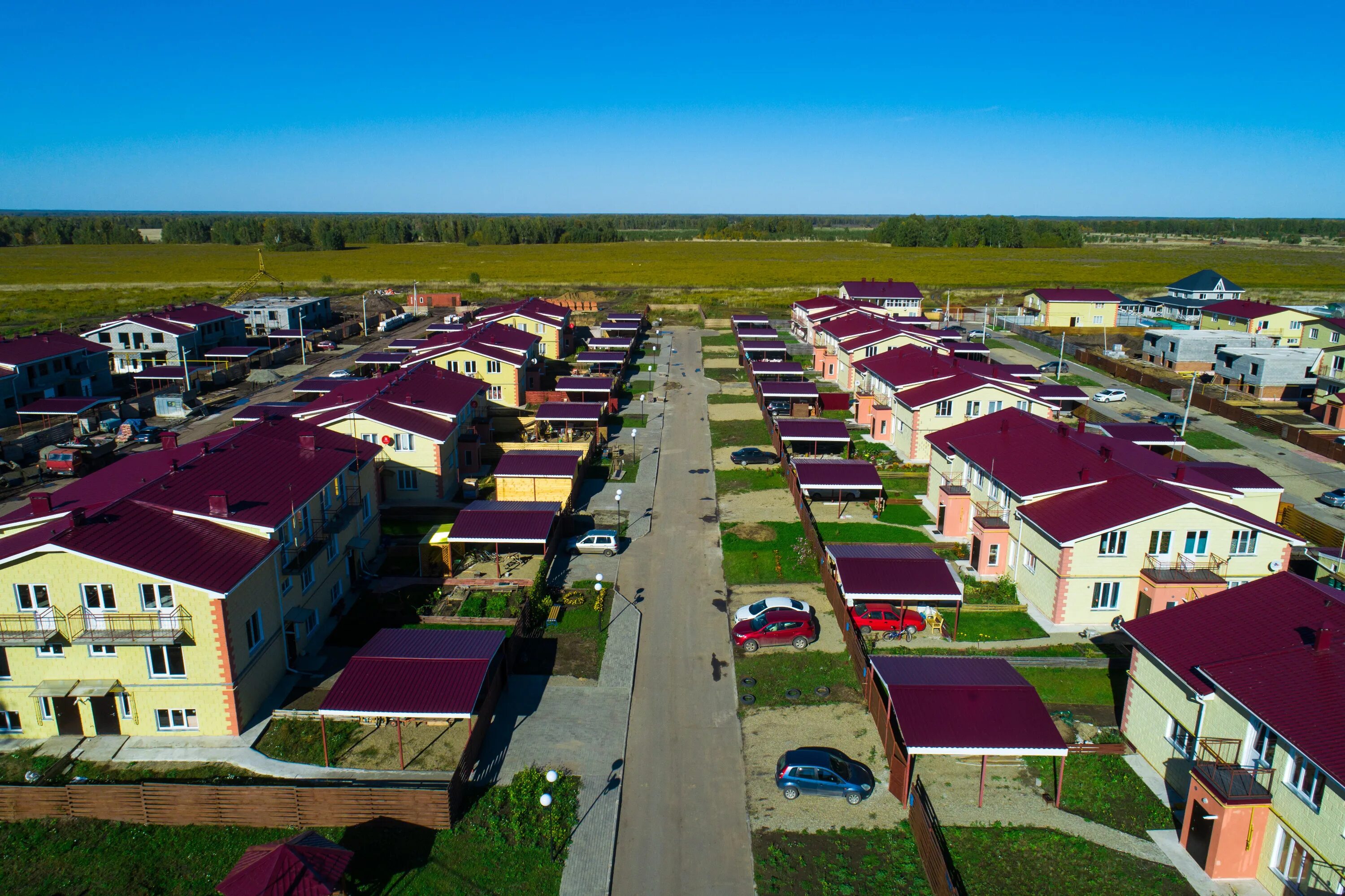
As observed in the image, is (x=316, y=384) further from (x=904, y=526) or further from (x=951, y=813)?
(x=951, y=813)

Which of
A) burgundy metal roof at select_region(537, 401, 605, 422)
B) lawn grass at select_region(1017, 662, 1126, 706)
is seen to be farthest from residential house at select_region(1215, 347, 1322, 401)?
burgundy metal roof at select_region(537, 401, 605, 422)

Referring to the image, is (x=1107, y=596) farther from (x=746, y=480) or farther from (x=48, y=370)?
(x=48, y=370)

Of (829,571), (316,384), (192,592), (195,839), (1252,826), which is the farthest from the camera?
(316,384)

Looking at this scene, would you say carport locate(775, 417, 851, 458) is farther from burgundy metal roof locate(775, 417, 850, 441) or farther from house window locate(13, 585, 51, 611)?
house window locate(13, 585, 51, 611)

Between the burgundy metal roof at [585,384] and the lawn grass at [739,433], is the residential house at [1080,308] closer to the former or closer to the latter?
the lawn grass at [739,433]

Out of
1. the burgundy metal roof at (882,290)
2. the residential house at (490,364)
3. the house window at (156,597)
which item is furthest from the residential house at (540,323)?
A: the house window at (156,597)

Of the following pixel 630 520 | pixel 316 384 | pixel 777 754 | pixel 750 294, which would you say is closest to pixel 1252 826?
pixel 777 754
